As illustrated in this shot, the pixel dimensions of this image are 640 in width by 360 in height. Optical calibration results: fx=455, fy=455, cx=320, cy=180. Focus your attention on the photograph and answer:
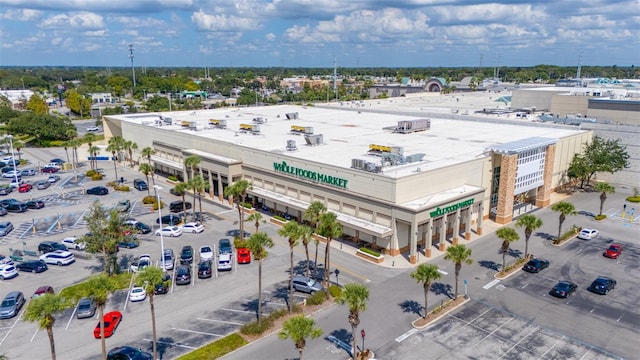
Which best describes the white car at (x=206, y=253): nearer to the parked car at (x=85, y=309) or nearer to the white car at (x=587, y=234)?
the parked car at (x=85, y=309)

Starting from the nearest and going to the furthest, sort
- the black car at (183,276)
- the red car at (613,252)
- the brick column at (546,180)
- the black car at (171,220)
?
the black car at (183,276) → the red car at (613,252) → the black car at (171,220) → the brick column at (546,180)

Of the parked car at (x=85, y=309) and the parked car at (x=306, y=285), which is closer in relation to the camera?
the parked car at (x=85, y=309)

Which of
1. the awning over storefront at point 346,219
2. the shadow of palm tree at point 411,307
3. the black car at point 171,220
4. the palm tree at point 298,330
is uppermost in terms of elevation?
the palm tree at point 298,330

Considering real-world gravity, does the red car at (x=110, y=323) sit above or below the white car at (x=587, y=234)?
below

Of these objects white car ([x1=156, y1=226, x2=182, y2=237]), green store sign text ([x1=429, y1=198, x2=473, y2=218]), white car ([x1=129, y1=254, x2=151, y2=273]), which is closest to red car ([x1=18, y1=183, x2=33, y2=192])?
white car ([x1=156, y1=226, x2=182, y2=237])

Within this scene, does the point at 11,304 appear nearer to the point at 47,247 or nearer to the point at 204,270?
the point at 47,247

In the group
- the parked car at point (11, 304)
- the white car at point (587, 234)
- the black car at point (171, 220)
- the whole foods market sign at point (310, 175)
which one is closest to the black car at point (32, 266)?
the parked car at point (11, 304)

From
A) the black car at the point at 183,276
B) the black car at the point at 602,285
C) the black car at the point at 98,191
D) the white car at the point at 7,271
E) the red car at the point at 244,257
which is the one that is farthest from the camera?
the black car at the point at 98,191

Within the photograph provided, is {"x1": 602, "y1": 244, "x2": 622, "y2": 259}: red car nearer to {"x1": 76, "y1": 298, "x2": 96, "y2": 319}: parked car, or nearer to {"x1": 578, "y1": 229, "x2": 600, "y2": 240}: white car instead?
{"x1": 578, "y1": 229, "x2": 600, "y2": 240}: white car
